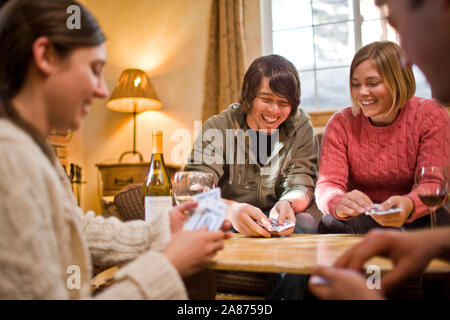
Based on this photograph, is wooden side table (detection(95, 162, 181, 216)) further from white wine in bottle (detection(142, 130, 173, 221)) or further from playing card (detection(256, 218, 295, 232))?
playing card (detection(256, 218, 295, 232))

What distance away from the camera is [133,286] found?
62 centimetres

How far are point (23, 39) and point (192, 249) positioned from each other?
510 millimetres

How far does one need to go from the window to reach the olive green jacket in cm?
177

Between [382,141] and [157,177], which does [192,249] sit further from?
[382,141]

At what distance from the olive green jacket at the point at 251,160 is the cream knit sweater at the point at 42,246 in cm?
98

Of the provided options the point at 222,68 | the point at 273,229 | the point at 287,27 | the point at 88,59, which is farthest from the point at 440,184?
the point at 287,27

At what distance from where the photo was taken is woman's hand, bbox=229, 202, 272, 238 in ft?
3.73

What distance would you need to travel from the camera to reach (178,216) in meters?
0.94

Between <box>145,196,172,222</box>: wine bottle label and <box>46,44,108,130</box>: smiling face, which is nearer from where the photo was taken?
<box>46,44,108,130</box>: smiling face

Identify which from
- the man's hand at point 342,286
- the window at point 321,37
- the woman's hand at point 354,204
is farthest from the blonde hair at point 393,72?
the window at point 321,37

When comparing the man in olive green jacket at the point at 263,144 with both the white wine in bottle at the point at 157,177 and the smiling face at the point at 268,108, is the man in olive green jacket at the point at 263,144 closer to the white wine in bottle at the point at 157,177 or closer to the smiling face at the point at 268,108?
the smiling face at the point at 268,108

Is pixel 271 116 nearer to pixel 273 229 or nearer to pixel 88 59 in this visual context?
pixel 273 229


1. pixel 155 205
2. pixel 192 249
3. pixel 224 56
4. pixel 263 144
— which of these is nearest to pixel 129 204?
pixel 155 205

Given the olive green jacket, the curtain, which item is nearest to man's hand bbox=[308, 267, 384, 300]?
the olive green jacket
